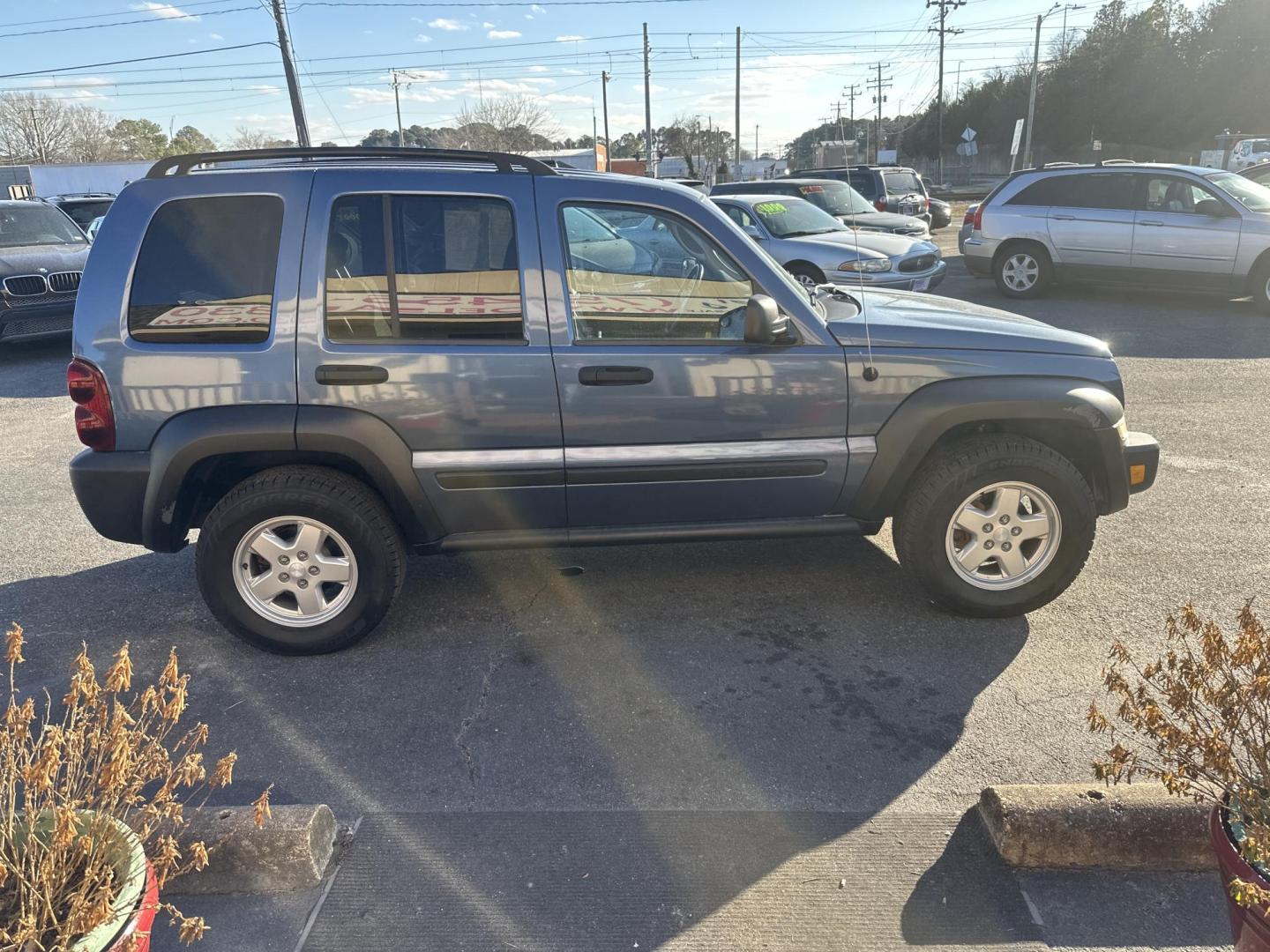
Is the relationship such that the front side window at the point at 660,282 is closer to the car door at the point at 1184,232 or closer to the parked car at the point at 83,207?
the car door at the point at 1184,232

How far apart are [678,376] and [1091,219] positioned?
1014 cm

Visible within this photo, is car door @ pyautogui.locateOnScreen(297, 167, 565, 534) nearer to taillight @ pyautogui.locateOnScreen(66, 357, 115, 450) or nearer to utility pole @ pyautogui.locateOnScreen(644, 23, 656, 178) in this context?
taillight @ pyautogui.locateOnScreen(66, 357, 115, 450)

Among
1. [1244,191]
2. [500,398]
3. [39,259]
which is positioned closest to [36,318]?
[39,259]

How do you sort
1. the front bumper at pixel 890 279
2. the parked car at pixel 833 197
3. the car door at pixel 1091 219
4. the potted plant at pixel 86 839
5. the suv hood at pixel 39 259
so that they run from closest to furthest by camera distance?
the potted plant at pixel 86 839 < the suv hood at pixel 39 259 < the front bumper at pixel 890 279 < the car door at pixel 1091 219 < the parked car at pixel 833 197

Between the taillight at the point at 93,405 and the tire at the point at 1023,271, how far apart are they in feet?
38.0

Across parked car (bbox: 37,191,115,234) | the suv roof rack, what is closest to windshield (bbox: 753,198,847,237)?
the suv roof rack

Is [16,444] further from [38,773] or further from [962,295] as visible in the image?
[962,295]

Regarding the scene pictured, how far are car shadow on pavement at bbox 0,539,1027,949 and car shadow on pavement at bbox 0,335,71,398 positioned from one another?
5554 mm

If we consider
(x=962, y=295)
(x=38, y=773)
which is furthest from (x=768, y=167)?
(x=38, y=773)

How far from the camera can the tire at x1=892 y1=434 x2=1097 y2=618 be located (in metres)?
3.69

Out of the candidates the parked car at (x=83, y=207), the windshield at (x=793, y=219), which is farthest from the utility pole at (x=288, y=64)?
the windshield at (x=793, y=219)

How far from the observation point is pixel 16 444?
277 inches

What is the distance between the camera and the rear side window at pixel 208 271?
3416 millimetres

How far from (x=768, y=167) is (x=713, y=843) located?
63.7 m
